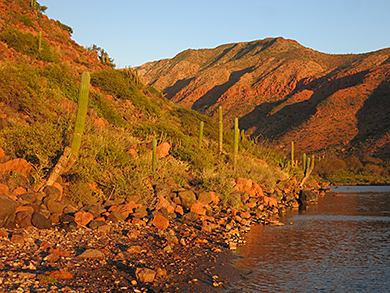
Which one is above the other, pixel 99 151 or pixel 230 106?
pixel 230 106

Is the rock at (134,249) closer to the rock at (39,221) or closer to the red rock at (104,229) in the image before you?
the red rock at (104,229)

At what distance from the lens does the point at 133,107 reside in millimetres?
21172

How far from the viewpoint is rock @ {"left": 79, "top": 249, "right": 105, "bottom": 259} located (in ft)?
19.7

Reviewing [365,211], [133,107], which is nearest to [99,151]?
[133,107]

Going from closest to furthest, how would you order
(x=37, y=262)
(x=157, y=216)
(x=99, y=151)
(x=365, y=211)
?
(x=37, y=262) → (x=157, y=216) → (x=99, y=151) → (x=365, y=211)

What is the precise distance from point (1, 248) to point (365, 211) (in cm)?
1639

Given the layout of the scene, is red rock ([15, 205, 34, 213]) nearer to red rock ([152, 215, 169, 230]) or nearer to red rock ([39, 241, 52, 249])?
red rock ([39, 241, 52, 249])

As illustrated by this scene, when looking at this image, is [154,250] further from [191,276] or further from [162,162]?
[162,162]

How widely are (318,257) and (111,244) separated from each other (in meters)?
4.95

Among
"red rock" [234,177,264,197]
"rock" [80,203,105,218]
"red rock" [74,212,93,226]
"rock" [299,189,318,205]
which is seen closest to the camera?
"red rock" [74,212,93,226]

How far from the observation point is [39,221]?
732 cm

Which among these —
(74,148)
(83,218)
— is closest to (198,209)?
(83,218)

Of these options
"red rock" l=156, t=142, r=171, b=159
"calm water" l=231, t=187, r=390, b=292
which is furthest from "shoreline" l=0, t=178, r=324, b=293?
"red rock" l=156, t=142, r=171, b=159

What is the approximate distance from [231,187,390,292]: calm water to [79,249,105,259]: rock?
2542 millimetres
